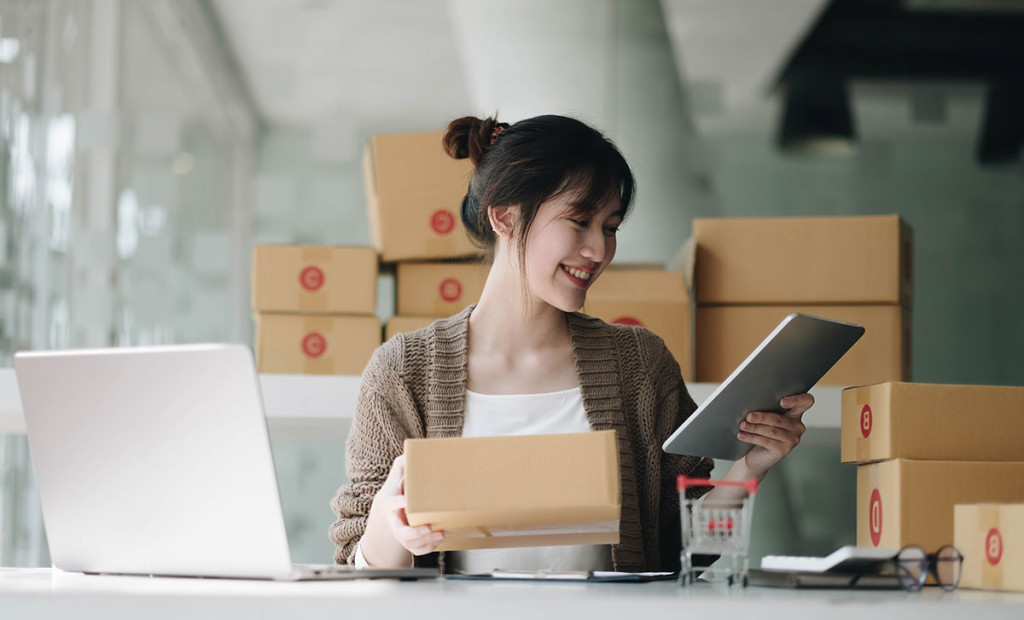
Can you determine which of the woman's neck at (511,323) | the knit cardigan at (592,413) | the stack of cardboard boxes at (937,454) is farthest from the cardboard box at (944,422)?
the woman's neck at (511,323)

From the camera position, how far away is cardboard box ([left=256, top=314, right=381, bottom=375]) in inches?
89.5

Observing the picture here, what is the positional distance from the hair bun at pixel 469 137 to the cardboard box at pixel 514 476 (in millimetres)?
801

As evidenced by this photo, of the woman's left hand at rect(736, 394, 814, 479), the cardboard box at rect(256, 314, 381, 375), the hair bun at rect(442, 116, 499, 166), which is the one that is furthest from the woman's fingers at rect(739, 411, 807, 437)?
the cardboard box at rect(256, 314, 381, 375)

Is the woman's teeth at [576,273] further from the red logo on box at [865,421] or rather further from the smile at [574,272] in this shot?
the red logo on box at [865,421]

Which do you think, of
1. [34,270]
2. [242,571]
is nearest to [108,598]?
[242,571]

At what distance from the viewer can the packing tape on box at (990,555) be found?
41.5 inches

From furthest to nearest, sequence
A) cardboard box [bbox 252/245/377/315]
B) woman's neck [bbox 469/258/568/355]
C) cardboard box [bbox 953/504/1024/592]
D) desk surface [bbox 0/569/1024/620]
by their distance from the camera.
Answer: cardboard box [bbox 252/245/377/315] → woman's neck [bbox 469/258/568/355] → cardboard box [bbox 953/504/1024/592] → desk surface [bbox 0/569/1024/620]

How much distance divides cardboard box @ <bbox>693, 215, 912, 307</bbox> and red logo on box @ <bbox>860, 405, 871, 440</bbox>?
90 centimetres

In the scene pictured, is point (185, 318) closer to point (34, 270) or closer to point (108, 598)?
point (34, 270)

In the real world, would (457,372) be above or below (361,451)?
above

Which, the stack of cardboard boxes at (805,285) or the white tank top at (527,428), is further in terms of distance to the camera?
the stack of cardboard boxes at (805,285)

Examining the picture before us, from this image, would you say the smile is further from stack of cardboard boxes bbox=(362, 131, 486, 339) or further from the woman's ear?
stack of cardboard boxes bbox=(362, 131, 486, 339)

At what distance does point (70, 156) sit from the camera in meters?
2.81

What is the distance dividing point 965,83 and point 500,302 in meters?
1.98
